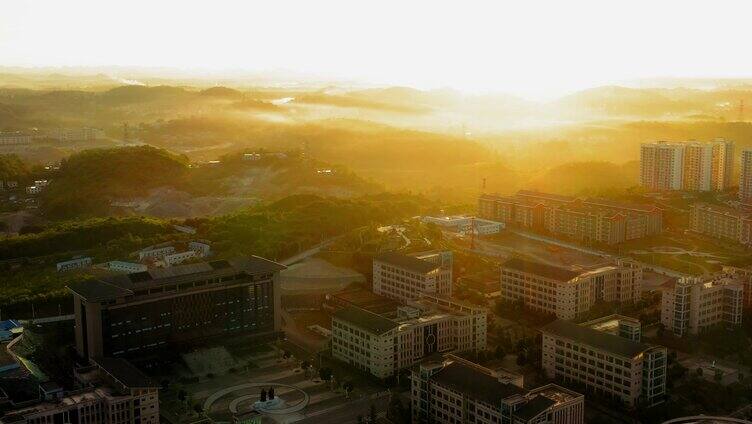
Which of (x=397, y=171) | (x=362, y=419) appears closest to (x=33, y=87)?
(x=397, y=171)

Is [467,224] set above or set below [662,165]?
below

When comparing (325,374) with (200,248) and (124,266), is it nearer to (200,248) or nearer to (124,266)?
(124,266)

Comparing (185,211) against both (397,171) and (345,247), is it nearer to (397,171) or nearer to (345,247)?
(345,247)

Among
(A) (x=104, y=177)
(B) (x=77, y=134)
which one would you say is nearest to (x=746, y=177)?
(A) (x=104, y=177)

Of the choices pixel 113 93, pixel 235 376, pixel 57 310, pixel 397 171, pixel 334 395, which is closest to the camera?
pixel 334 395

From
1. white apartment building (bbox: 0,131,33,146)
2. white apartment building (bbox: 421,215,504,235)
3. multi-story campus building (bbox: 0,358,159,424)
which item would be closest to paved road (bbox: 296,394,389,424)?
multi-story campus building (bbox: 0,358,159,424)

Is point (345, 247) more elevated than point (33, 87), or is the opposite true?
point (33, 87)

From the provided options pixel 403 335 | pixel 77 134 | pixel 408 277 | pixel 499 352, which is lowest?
pixel 499 352
